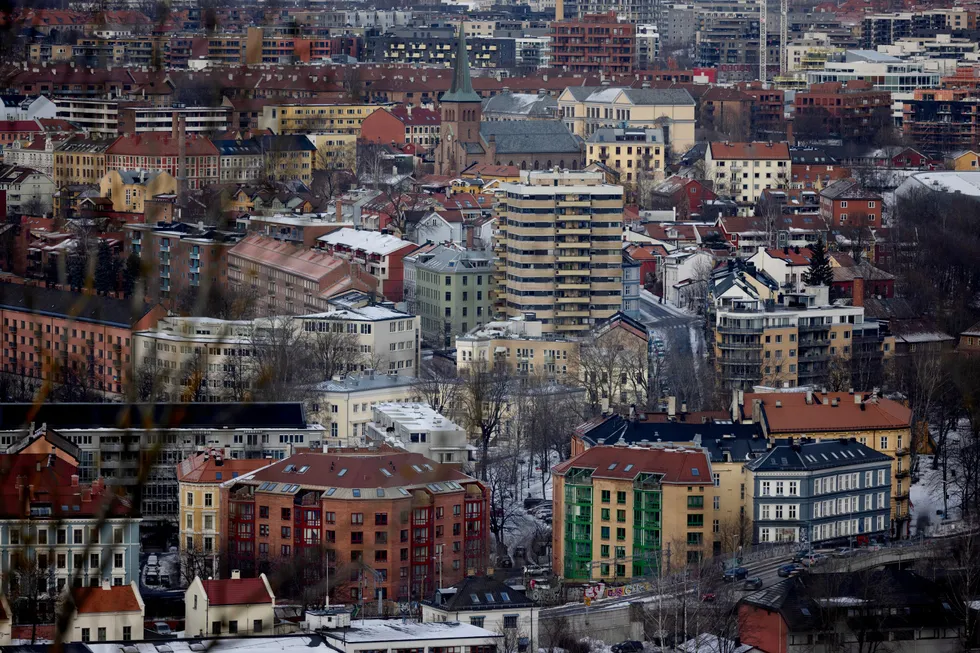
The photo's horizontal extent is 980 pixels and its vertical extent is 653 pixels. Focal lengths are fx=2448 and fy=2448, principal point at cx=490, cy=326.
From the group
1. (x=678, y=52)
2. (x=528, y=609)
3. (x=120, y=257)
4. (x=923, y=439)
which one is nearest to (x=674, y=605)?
(x=528, y=609)

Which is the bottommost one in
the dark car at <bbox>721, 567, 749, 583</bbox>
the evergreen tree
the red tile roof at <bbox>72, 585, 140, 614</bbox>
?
the dark car at <bbox>721, 567, 749, 583</bbox>

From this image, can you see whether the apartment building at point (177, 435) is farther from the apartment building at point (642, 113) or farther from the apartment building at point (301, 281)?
the apartment building at point (642, 113)

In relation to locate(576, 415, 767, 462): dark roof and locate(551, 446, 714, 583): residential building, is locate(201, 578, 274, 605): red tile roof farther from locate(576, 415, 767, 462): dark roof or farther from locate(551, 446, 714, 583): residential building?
locate(576, 415, 767, 462): dark roof

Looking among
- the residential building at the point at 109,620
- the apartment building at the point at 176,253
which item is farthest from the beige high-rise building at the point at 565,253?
the residential building at the point at 109,620

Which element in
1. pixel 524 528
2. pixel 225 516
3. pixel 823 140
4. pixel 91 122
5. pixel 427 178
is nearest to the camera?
pixel 225 516

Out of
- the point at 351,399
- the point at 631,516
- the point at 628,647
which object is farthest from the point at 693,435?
the point at 351,399

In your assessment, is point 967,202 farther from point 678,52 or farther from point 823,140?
point 678,52

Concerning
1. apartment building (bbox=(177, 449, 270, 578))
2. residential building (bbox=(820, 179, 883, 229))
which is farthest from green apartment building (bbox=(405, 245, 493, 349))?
apartment building (bbox=(177, 449, 270, 578))
